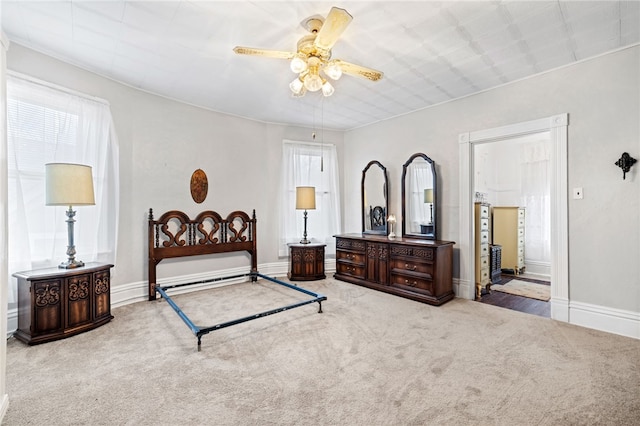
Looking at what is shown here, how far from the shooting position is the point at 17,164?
2.85 meters

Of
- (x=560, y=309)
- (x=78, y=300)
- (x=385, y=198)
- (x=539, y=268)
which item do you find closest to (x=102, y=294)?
(x=78, y=300)

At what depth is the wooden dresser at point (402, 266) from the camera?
3900 mm

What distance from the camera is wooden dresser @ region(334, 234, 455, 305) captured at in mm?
3900

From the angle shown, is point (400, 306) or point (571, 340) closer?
point (571, 340)

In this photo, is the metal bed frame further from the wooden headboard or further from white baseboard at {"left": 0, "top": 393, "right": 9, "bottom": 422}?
white baseboard at {"left": 0, "top": 393, "right": 9, "bottom": 422}

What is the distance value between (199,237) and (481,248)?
416cm

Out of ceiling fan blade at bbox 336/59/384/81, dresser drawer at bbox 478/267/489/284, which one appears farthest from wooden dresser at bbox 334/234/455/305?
ceiling fan blade at bbox 336/59/384/81

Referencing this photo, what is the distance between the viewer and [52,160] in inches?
121

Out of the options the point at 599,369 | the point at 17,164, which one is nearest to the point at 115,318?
the point at 17,164

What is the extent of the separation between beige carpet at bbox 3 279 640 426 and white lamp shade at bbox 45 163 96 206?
1.29m

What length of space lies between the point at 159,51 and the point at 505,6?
119 inches

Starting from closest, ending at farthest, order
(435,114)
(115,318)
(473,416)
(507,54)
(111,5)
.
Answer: (473,416) → (111,5) → (507,54) → (115,318) → (435,114)

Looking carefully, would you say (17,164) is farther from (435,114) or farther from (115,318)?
(435,114)

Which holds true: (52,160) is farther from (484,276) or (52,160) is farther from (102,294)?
(484,276)
